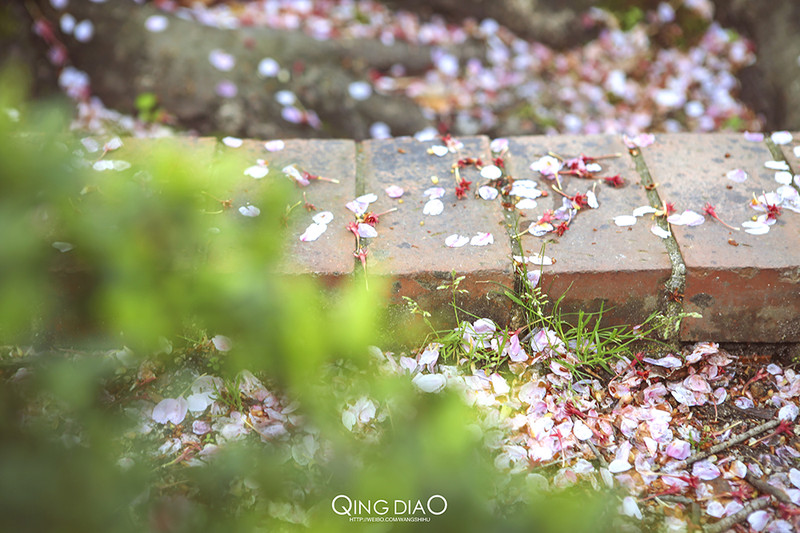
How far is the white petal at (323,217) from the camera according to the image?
161 cm

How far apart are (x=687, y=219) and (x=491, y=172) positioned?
524 millimetres

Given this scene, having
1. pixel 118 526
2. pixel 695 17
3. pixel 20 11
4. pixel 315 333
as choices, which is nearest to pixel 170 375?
pixel 315 333

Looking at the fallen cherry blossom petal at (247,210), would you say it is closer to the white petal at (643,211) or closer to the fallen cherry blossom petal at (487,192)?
the fallen cherry blossom petal at (487,192)

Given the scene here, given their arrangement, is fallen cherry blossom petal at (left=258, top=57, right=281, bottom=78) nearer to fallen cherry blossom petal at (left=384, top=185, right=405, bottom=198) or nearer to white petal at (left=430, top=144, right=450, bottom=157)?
white petal at (left=430, top=144, right=450, bottom=157)

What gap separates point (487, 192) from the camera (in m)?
1.70

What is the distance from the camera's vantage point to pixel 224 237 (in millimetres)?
724

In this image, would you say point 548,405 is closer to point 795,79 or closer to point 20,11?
point 795,79

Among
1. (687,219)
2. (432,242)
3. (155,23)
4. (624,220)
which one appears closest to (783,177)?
(687,219)

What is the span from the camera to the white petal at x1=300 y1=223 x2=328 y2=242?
1.56 metres

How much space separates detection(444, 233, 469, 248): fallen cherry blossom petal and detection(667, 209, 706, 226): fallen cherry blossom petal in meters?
0.53

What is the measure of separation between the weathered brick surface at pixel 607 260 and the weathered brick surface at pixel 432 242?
0.10 m

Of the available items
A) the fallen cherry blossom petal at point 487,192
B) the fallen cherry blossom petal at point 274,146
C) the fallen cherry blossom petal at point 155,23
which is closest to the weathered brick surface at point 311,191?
the fallen cherry blossom petal at point 274,146

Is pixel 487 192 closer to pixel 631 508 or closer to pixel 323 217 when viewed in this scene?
pixel 323 217

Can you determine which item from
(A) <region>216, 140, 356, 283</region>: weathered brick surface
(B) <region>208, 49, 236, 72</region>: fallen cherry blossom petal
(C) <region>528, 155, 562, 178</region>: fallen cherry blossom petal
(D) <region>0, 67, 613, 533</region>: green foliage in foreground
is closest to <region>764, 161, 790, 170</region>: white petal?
(C) <region>528, 155, 562, 178</region>: fallen cherry blossom petal
